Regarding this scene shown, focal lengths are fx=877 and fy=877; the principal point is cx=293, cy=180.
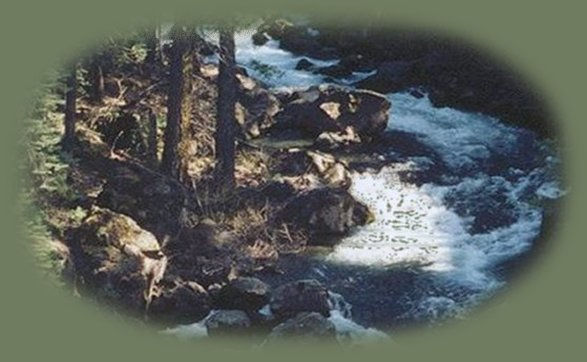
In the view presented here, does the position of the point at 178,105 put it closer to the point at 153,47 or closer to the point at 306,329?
the point at 306,329

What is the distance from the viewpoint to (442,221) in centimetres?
2327

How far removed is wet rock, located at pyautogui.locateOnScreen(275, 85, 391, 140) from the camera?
2925 cm

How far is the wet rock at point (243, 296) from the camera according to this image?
61.3 feet

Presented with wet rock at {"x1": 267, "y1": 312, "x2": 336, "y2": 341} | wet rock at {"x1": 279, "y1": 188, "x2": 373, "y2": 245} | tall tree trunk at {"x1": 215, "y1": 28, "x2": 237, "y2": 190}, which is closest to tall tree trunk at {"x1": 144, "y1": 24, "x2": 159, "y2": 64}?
tall tree trunk at {"x1": 215, "y1": 28, "x2": 237, "y2": 190}

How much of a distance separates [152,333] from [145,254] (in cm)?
224

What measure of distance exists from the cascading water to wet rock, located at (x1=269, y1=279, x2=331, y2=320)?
0.46 meters

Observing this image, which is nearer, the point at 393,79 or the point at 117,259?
the point at 117,259

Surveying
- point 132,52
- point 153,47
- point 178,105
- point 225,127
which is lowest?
point 153,47

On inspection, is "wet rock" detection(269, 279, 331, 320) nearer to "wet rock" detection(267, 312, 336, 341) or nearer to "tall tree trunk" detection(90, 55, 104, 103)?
"wet rock" detection(267, 312, 336, 341)

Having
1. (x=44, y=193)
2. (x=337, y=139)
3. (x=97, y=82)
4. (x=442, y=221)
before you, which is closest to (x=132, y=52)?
(x=97, y=82)

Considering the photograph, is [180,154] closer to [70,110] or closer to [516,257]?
[70,110]

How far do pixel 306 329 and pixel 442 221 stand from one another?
7.14 meters

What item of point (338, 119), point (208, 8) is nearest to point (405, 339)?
point (208, 8)

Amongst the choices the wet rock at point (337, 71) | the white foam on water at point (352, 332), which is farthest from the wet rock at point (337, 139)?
the white foam on water at point (352, 332)
